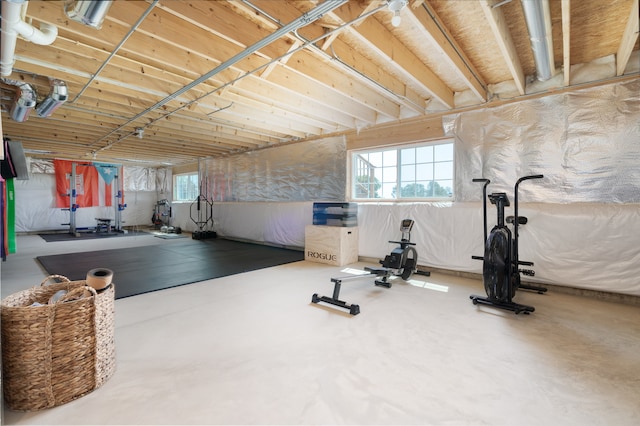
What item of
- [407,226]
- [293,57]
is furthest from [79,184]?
[407,226]

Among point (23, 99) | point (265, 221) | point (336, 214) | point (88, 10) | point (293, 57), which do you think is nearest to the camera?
Answer: point (88, 10)

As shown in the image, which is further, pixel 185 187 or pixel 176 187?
pixel 176 187

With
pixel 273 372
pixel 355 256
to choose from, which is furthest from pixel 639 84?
pixel 273 372

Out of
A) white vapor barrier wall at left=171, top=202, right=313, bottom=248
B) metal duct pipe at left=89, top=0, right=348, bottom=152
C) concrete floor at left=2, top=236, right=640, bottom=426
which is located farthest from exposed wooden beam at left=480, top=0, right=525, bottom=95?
white vapor barrier wall at left=171, top=202, right=313, bottom=248

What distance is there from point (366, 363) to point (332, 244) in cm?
296

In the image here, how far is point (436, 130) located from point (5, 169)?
6.57 m

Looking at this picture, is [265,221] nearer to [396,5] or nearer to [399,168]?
[399,168]

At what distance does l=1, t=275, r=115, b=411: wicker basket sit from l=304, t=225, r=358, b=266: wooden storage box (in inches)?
136

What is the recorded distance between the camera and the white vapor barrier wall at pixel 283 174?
566cm

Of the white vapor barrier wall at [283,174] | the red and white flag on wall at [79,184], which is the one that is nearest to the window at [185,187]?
the white vapor barrier wall at [283,174]

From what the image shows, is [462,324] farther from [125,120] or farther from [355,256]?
[125,120]

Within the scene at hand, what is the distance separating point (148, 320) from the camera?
8.22 ft

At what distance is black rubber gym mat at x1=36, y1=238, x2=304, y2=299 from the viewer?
146 inches

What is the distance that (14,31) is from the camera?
178 centimetres
